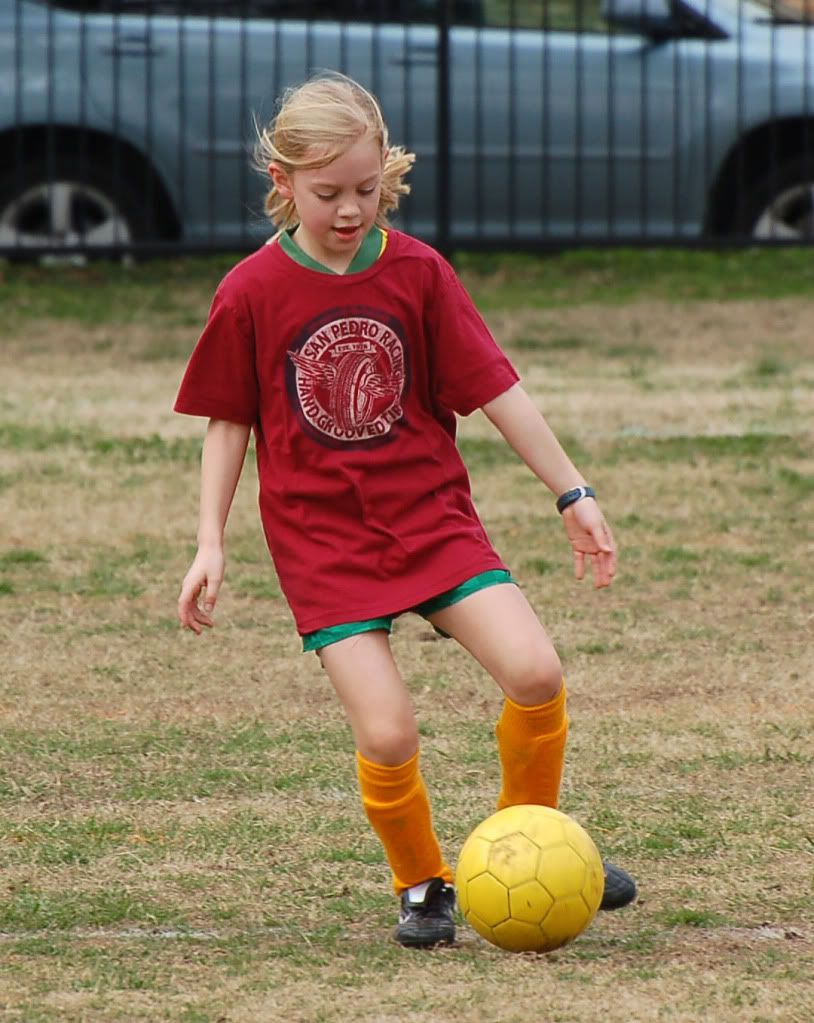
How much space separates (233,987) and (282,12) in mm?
9507

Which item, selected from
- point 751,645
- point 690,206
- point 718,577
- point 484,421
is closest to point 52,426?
point 484,421

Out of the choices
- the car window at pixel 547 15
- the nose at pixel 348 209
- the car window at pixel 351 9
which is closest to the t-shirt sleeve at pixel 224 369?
the nose at pixel 348 209

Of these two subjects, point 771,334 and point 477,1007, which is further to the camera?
point 771,334

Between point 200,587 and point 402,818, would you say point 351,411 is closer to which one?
point 200,587

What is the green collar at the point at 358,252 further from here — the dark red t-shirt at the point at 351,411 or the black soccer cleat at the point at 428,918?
the black soccer cleat at the point at 428,918

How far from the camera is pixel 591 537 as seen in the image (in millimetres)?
3717

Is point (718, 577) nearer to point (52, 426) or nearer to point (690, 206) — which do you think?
point (52, 426)

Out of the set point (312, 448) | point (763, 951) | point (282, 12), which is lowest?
point (763, 951)

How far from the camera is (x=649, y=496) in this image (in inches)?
303

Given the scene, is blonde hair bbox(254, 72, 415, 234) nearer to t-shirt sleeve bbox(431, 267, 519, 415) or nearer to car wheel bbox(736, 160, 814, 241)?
t-shirt sleeve bbox(431, 267, 519, 415)

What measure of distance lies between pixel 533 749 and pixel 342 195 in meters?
1.03

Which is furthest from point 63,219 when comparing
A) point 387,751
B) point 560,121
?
point 387,751

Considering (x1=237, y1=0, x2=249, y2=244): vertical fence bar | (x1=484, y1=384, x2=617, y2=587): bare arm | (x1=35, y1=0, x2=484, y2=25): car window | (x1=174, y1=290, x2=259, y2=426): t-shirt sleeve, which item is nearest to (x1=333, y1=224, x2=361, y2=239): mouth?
(x1=174, y1=290, x2=259, y2=426): t-shirt sleeve

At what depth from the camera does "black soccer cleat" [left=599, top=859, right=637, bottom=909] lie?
3809mm
